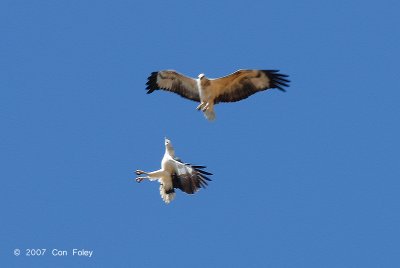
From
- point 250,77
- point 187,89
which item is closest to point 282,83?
point 250,77

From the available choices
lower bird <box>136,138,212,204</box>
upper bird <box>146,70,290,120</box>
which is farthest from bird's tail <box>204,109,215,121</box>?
lower bird <box>136,138,212,204</box>

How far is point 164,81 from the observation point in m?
19.3

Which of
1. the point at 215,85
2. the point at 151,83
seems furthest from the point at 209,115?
the point at 151,83

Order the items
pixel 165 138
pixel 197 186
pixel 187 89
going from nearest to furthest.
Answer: pixel 197 186 → pixel 165 138 → pixel 187 89

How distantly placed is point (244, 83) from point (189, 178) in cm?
289

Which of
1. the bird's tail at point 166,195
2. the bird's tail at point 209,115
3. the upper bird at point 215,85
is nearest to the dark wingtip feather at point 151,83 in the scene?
the upper bird at point 215,85

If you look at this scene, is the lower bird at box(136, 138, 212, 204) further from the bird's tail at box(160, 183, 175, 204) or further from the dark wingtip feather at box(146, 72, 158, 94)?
the dark wingtip feather at box(146, 72, 158, 94)

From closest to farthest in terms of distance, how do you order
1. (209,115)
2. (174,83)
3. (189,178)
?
(189,178) → (209,115) → (174,83)

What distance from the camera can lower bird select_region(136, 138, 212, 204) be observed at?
664 inches

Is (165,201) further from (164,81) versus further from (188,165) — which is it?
(164,81)

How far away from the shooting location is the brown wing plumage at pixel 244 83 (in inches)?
732

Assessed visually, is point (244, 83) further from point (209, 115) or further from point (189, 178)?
point (189, 178)

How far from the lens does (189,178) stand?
667 inches

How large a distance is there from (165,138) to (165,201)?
130 centimetres
